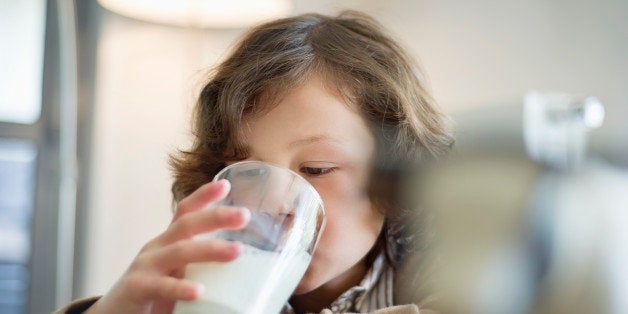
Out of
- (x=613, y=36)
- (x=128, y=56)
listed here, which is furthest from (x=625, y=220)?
(x=128, y=56)

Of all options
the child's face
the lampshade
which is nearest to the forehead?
the child's face

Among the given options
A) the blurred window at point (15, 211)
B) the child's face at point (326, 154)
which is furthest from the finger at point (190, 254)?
the blurred window at point (15, 211)

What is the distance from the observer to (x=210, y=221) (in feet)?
1.24

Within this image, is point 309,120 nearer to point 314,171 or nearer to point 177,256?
point 314,171

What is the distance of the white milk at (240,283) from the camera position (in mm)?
363

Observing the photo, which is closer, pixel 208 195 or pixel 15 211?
pixel 208 195

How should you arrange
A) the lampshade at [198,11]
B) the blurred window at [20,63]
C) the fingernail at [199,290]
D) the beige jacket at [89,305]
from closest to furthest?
the fingernail at [199,290] < the beige jacket at [89,305] < the lampshade at [198,11] < the blurred window at [20,63]

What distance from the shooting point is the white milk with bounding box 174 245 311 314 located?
0.36 meters

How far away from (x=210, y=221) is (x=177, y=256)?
3cm

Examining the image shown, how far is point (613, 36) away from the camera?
446mm

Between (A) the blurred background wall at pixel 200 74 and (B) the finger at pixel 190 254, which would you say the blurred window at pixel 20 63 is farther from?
(B) the finger at pixel 190 254

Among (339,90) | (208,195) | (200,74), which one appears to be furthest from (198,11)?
(208,195)

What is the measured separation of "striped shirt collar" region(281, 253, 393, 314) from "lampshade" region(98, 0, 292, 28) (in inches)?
13.3

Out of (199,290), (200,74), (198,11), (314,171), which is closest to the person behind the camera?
(199,290)
